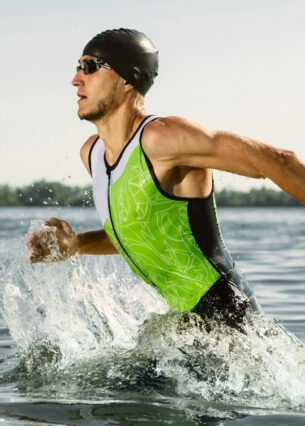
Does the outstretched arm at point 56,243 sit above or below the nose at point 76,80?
below

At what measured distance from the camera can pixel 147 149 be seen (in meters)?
4.97

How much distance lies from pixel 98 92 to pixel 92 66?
19 cm

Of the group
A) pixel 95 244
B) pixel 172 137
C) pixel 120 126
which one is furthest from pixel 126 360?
pixel 172 137

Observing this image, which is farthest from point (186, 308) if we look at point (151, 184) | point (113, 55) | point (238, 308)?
point (113, 55)

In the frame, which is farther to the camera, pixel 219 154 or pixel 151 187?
pixel 151 187

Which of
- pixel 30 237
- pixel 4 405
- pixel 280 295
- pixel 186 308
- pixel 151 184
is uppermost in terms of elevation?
pixel 151 184

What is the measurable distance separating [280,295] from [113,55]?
6.49 metres

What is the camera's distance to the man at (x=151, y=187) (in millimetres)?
4934

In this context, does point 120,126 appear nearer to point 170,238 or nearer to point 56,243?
point 170,238

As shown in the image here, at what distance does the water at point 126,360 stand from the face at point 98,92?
3.11 ft

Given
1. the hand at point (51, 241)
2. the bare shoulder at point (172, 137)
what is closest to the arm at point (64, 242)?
the hand at point (51, 241)

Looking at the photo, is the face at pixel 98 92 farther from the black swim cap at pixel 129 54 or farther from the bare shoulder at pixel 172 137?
the bare shoulder at pixel 172 137

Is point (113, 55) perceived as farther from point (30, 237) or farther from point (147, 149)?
point (30, 237)

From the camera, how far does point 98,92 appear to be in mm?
5238
